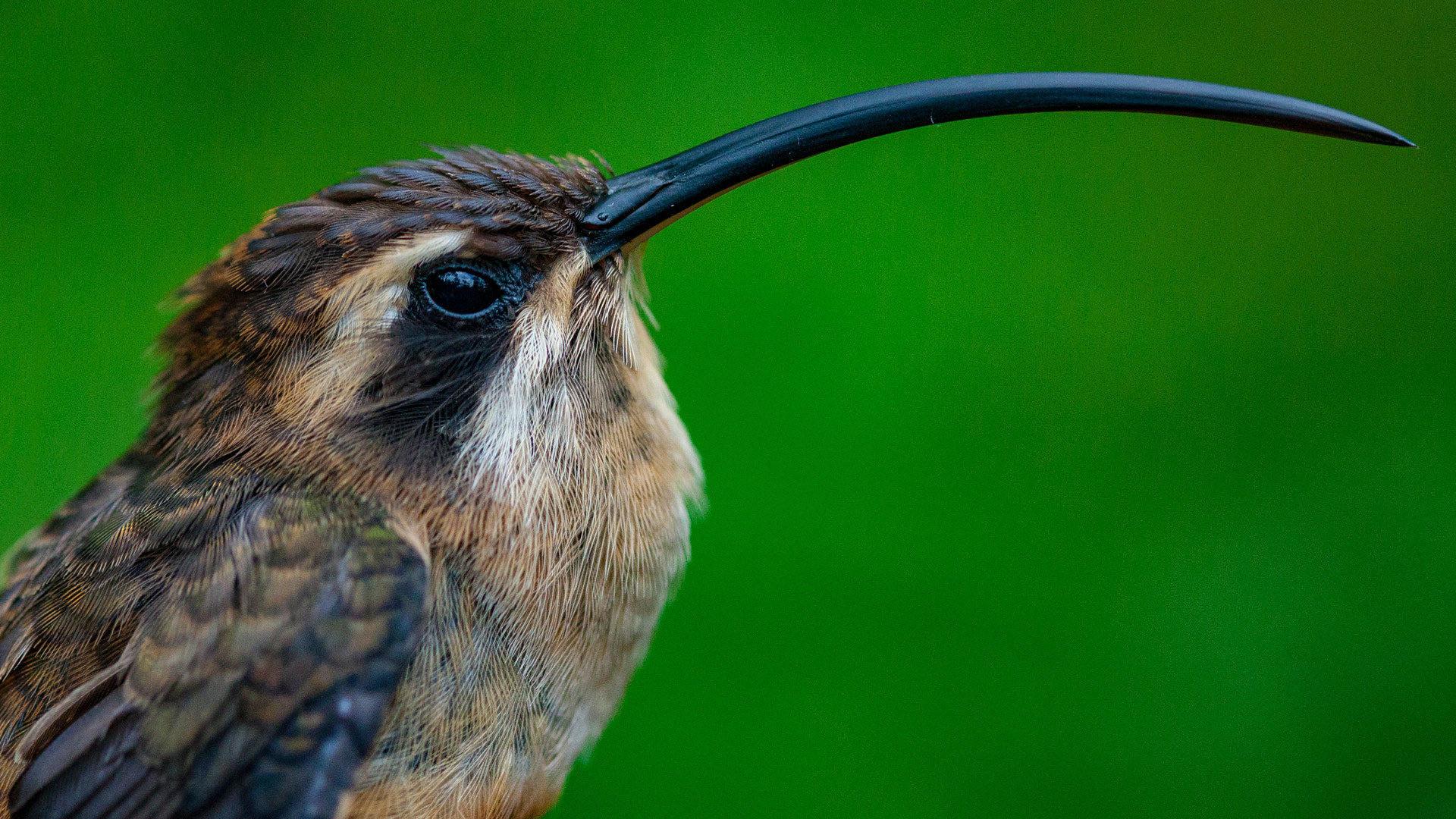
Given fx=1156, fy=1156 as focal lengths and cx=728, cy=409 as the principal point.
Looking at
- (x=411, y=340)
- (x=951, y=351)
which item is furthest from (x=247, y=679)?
(x=951, y=351)

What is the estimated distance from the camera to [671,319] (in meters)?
4.32

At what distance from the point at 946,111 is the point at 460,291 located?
0.98m

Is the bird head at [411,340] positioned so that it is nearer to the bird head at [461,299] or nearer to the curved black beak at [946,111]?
the bird head at [461,299]

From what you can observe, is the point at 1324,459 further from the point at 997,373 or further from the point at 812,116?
the point at 812,116

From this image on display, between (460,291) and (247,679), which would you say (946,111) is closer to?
(460,291)

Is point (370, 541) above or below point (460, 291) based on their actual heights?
below

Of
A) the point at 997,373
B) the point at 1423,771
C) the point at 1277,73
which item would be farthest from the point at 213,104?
the point at 1423,771

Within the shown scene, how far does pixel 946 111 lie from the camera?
7.22 ft

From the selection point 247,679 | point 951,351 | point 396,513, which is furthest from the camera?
point 951,351

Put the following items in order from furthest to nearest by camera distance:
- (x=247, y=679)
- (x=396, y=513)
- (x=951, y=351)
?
(x=951, y=351)
(x=396, y=513)
(x=247, y=679)

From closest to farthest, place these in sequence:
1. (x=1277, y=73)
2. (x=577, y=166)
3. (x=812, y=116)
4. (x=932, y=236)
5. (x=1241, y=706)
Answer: (x=812, y=116)
(x=577, y=166)
(x=1241, y=706)
(x=932, y=236)
(x=1277, y=73)

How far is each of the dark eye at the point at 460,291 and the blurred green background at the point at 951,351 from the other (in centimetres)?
210

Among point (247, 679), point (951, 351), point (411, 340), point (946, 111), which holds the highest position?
point (946, 111)

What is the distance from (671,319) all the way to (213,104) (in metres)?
2.11
